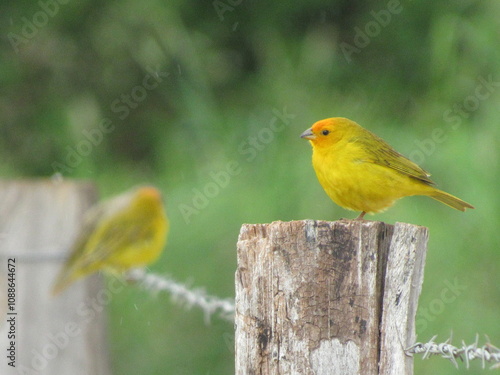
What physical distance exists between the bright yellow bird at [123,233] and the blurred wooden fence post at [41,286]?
130mm

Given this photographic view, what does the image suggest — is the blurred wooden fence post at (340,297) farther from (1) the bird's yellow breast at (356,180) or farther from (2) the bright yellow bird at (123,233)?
(1) the bird's yellow breast at (356,180)

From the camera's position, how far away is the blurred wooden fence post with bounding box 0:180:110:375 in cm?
279

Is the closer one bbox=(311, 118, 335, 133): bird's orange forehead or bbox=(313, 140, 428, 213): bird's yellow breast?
bbox=(313, 140, 428, 213): bird's yellow breast

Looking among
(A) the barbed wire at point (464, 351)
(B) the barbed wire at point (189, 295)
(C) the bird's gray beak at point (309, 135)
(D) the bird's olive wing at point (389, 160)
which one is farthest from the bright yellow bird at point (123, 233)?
(A) the barbed wire at point (464, 351)

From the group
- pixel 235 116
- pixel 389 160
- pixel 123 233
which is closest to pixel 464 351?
Result: pixel 389 160

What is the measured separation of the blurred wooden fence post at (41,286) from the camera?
2.79m

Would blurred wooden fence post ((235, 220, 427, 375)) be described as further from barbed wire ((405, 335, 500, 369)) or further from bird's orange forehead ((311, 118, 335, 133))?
bird's orange forehead ((311, 118, 335, 133))

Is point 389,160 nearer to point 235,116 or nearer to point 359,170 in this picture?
point 359,170

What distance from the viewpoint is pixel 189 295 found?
2938mm

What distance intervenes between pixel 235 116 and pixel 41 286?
4.52 meters

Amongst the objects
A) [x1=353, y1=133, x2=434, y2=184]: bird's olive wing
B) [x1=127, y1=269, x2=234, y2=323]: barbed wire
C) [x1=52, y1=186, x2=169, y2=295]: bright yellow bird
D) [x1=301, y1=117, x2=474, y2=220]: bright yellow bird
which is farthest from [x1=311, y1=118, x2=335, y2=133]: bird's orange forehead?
[x1=127, y1=269, x2=234, y2=323]: barbed wire

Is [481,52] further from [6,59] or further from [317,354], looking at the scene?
[6,59]

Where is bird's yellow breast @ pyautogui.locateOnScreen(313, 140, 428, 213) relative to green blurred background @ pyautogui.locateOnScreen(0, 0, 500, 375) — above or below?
below

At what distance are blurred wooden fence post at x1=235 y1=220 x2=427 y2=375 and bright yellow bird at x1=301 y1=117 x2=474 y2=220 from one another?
5.19 ft
